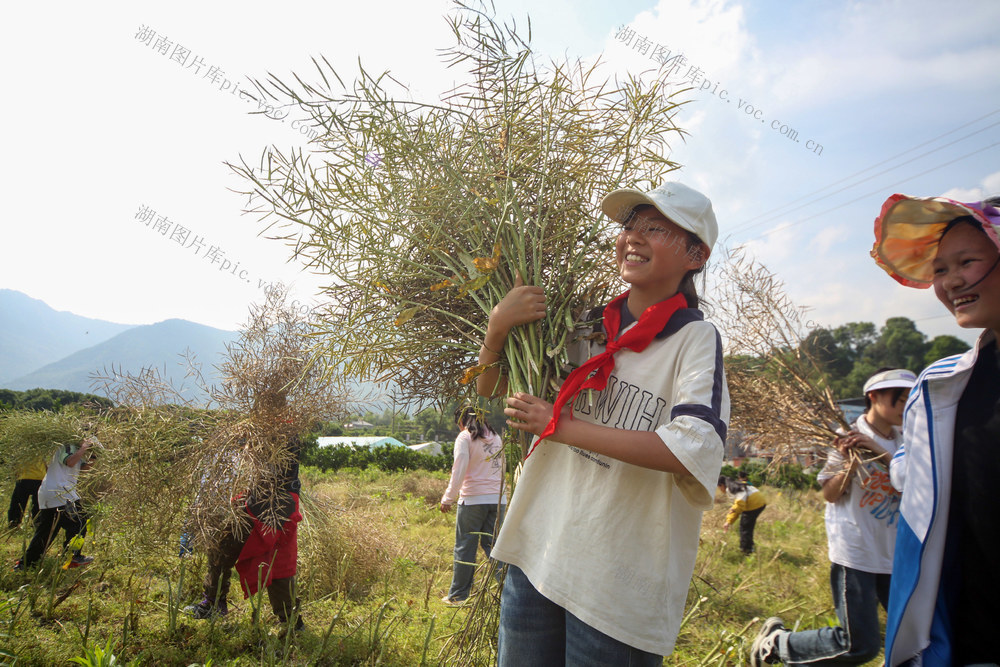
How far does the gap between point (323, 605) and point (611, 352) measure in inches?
134

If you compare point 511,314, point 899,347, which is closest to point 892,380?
point 511,314

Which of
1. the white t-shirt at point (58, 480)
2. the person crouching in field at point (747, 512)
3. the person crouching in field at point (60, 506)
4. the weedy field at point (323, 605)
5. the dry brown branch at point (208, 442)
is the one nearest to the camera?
the weedy field at point (323, 605)

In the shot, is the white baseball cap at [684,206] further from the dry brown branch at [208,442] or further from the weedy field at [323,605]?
the dry brown branch at [208,442]

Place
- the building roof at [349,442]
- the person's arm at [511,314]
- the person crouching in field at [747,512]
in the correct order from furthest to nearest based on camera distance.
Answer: the building roof at [349,442] → the person crouching in field at [747,512] → the person's arm at [511,314]

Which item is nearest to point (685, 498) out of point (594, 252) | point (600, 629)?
point (600, 629)

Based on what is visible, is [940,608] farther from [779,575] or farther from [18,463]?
[18,463]

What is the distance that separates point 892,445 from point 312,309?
10.3 feet

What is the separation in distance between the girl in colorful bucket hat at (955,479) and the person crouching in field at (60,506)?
4.82 metres

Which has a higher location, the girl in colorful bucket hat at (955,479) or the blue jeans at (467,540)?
the girl in colorful bucket hat at (955,479)

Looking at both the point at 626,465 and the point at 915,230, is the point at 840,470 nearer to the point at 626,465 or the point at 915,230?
the point at 915,230

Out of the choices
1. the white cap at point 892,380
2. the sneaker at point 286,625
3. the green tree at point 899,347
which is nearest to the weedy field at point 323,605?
the sneaker at point 286,625

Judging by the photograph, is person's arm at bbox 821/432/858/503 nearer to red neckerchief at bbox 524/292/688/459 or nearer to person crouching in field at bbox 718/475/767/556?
red neckerchief at bbox 524/292/688/459

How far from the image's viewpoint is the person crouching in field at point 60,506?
4.08 m

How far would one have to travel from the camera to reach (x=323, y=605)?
3734 millimetres
